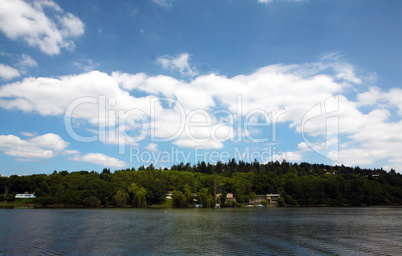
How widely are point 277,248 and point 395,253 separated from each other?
12696 millimetres

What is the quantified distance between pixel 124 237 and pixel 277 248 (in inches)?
862

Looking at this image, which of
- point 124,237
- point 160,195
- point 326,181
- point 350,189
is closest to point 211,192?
point 160,195

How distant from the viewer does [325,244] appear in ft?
122

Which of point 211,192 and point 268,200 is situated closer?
point 211,192

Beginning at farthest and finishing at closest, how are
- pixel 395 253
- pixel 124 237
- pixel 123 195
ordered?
pixel 123 195
pixel 124 237
pixel 395 253

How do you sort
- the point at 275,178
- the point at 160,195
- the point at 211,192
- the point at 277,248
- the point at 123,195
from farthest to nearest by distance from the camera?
the point at 275,178, the point at 211,192, the point at 160,195, the point at 123,195, the point at 277,248

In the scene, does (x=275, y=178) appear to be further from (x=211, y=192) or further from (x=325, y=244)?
(x=325, y=244)

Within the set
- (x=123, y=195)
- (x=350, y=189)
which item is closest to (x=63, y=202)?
(x=123, y=195)

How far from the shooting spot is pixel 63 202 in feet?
457

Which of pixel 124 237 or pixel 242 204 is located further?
pixel 242 204

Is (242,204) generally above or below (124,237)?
below

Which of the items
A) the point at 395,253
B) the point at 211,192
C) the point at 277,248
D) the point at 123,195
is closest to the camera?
the point at 395,253

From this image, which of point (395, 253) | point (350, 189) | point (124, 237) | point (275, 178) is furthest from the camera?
point (275, 178)

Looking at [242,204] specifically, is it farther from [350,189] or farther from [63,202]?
[63,202]
